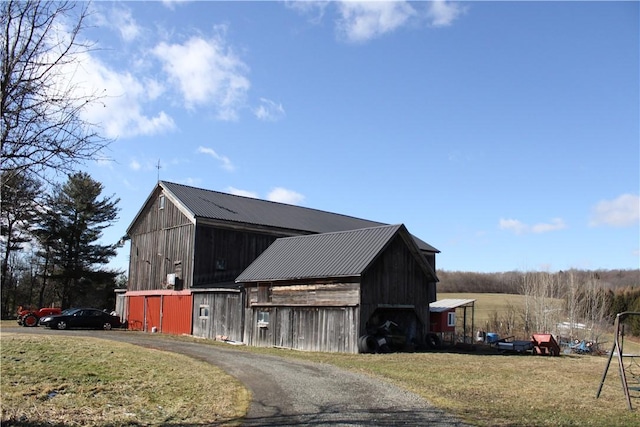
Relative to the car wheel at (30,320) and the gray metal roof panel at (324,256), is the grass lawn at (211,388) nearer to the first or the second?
the gray metal roof panel at (324,256)

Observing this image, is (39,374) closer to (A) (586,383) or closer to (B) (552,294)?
(A) (586,383)

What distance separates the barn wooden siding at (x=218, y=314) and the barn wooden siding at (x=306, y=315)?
79cm

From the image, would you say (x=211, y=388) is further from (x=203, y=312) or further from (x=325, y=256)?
(x=203, y=312)

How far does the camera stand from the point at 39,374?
1559 cm

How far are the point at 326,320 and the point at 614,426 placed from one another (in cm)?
1555

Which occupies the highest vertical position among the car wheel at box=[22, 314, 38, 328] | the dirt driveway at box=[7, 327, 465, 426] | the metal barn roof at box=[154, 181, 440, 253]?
the metal barn roof at box=[154, 181, 440, 253]

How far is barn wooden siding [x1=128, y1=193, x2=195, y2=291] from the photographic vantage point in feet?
115

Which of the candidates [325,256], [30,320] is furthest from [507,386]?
[30,320]

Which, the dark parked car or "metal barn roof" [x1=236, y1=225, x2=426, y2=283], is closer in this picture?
"metal barn roof" [x1=236, y1=225, x2=426, y2=283]

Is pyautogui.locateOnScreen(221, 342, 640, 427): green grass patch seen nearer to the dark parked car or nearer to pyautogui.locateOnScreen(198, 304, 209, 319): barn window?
pyautogui.locateOnScreen(198, 304, 209, 319): barn window

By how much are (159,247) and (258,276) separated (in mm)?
11659

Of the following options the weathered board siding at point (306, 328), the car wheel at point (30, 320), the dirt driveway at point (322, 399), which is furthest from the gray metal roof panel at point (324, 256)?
the car wheel at point (30, 320)

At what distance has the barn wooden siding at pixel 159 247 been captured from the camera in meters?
34.9

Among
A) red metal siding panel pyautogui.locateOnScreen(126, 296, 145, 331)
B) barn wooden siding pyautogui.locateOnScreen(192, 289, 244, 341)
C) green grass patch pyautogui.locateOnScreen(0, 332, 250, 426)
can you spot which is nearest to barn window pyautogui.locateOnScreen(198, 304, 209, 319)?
barn wooden siding pyautogui.locateOnScreen(192, 289, 244, 341)
